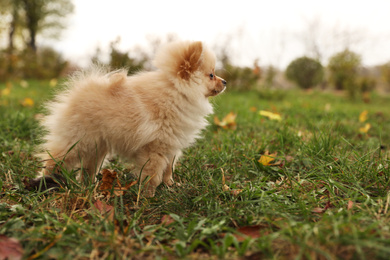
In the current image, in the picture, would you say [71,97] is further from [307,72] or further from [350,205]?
[307,72]

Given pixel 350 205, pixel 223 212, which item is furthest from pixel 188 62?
pixel 350 205

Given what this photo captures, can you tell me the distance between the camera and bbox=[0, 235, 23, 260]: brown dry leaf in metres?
1.43

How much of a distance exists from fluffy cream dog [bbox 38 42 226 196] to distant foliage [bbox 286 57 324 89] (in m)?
15.1

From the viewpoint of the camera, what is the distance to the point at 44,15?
99.8ft

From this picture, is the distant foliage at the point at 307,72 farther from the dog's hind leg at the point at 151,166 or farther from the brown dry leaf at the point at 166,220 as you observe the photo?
the brown dry leaf at the point at 166,220

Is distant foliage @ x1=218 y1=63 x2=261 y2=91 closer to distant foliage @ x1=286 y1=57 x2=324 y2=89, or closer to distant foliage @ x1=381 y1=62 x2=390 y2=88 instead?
distant foliage @ x1=286 y1=57 x2=324 y2=89

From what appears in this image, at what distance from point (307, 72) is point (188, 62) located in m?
15.3

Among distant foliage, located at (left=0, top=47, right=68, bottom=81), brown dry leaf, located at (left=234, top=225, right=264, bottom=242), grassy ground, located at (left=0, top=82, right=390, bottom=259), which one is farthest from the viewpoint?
distant foliage, located at (left=0, top=47, right=68, bottom=81)

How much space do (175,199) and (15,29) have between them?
3314 cm

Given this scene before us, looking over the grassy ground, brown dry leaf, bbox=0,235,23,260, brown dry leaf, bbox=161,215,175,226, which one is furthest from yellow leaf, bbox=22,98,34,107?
brown dry leaf, bbox=161,215,175,226

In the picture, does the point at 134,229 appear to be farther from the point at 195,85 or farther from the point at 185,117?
the point at 195,85

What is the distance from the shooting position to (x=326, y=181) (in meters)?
2.14

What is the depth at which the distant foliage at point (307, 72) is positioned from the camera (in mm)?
16125

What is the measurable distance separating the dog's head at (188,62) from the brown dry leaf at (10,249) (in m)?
1.65
